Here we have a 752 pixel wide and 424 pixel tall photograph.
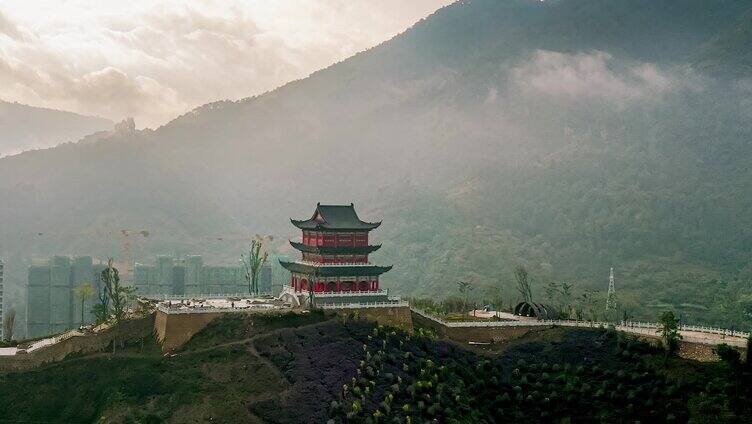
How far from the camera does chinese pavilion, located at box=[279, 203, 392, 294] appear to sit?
87500 mm

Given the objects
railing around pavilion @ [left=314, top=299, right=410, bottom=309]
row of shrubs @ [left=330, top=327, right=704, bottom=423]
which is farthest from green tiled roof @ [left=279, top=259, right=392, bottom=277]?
row of shrubs @ [left=330, top=327, right=704, bottom=423]

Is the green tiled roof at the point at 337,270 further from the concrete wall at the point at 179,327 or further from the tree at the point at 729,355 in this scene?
the tree at the point at 729,355

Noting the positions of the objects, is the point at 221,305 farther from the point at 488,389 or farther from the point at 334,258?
the point at 488,389

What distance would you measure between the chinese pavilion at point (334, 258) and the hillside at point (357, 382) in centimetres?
896

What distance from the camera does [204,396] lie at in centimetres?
6631

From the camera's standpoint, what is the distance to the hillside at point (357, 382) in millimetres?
65562

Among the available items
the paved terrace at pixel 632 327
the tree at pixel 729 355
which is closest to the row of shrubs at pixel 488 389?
the tree at pixel 729 355

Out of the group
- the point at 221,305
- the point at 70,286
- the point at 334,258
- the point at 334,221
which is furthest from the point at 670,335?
the point at 70,286

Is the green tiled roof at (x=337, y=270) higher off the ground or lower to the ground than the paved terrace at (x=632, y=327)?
higher

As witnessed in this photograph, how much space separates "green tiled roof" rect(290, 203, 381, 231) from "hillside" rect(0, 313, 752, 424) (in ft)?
44.3

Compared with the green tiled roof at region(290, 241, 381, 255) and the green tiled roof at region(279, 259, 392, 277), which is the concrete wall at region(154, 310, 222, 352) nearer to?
the green tiled roof at region(279, 259, 392, 277)

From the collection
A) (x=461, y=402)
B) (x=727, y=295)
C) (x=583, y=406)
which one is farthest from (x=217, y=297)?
(x=727, y=295)

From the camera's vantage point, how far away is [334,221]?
9044 cm

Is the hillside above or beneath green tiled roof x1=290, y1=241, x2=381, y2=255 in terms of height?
beneath
